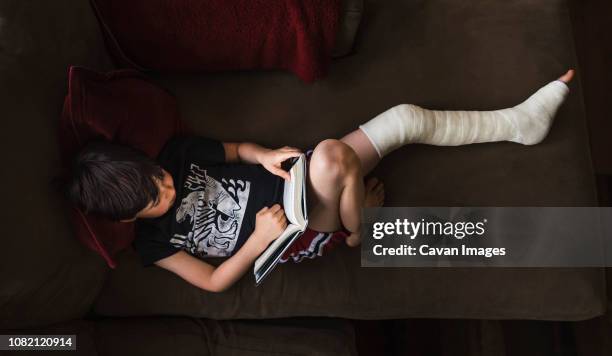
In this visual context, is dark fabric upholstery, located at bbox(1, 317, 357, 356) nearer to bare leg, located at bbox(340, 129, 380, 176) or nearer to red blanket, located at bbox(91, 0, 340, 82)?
bare leg, located at bbox(340, 129, 380, 176)

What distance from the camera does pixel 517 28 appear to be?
1.11 metres

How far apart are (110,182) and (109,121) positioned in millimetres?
132

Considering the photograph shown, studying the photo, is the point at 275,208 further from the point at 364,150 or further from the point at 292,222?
the point at 364,150

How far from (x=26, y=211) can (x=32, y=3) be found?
0.37 metres

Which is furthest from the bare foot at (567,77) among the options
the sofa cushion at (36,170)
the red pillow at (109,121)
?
the sofa cushion at (36,170)

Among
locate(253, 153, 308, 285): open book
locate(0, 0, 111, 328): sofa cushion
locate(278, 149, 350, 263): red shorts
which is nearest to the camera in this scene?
locate(0, 0, 111, 328): sofa cushion

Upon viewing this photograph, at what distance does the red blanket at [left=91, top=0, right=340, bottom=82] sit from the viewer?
0.98m

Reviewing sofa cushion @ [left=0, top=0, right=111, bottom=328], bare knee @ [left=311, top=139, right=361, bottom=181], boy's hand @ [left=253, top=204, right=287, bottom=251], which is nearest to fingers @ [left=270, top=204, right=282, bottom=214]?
boy's hand @ [left=253, top=204, right=287, bottom=251]

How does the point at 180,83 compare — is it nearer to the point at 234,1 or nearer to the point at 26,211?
the point at 234,1

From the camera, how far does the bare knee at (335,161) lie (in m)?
0.94

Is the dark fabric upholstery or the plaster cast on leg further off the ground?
the plaster cast on leg

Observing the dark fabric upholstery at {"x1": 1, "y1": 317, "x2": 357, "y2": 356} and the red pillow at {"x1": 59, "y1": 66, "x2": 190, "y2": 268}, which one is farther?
A: the dark fabric upholstery at {"x1": 1, "y1": 317, "x2": 357, "y2": 356}

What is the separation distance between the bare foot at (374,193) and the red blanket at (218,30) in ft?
0.87

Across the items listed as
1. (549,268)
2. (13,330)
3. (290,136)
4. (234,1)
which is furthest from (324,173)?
(13,330)
